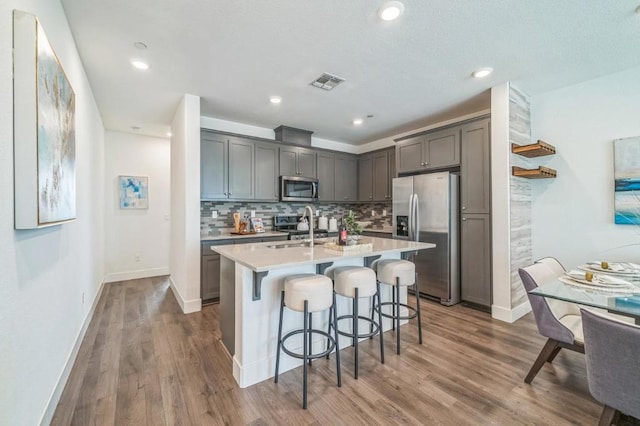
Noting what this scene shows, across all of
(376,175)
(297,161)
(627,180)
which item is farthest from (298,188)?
(627,180)

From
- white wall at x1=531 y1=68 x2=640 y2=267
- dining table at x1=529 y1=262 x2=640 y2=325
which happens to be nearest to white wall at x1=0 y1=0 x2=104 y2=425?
dining table at x1=529 y1=262 x2=640 y2=325

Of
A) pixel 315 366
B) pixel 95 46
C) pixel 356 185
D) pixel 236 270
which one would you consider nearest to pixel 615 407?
pixel 315 366

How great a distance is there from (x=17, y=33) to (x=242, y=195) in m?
3.11

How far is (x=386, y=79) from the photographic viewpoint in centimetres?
304

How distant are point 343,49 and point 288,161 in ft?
8.17

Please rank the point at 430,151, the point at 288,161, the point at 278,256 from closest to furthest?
the point at 278,256 → the point at 430,151 → the point at 288,161

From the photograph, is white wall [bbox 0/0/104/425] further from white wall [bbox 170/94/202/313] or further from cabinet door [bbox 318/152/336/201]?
cabinet door [bbox 318/152/336/201]

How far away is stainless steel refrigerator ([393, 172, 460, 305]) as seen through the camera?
371cm

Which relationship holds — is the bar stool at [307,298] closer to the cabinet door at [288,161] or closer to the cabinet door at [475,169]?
the cabinet door at [475,169]

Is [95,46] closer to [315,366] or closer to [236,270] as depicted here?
[236,270]

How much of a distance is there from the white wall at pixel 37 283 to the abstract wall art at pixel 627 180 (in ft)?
15.6

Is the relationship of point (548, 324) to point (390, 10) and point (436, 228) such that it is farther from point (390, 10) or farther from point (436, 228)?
point (390, 10)

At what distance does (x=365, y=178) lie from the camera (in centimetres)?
560

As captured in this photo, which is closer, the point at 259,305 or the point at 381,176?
the point at 259,305
